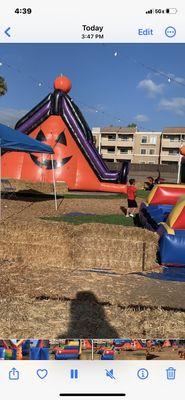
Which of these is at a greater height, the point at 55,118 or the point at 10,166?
the point at 55,118

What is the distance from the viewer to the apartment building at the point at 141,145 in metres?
63.8

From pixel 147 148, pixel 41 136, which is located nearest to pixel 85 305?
pixel 41 136

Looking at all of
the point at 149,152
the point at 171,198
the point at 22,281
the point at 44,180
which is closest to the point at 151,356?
the point at 22,281

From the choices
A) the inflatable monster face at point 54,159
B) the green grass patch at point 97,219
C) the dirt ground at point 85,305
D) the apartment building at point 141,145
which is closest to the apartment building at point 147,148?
the apartment building at point 141,145

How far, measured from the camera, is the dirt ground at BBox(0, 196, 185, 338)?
3295 mm

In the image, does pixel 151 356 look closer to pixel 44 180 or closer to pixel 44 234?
pixel 44 234

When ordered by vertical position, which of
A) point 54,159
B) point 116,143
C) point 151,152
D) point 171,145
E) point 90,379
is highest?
point 116,143

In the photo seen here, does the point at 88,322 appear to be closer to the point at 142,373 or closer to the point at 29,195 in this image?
the point at 142,373

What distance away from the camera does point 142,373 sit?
4.58 ft

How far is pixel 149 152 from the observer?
211ft

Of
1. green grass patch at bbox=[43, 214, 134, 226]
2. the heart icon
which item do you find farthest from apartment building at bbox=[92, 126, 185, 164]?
the heart icon

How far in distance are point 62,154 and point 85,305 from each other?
15.8 metres
